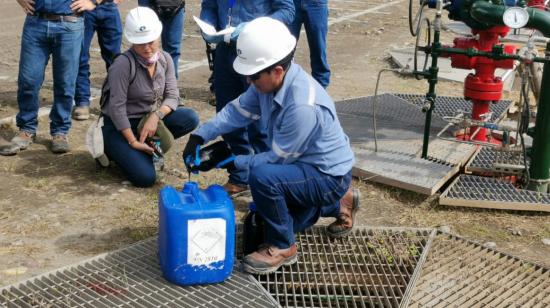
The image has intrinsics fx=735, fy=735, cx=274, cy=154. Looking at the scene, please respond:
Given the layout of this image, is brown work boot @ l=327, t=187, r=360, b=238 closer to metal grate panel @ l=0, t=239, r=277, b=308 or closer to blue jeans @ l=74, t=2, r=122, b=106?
metal grate panel @ l=0, t=239, r=277, b=308

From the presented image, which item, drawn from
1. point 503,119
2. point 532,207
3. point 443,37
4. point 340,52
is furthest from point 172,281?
point 443,37

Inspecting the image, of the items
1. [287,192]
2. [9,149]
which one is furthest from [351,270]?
[9,149]

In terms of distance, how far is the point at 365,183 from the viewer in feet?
17.0

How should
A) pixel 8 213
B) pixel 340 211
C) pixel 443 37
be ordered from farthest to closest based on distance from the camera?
pixel 443 37, pixel 8 213, pixel 340 211

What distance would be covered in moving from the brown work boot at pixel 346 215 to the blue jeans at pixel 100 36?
9.13ft

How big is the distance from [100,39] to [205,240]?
3.43 meters

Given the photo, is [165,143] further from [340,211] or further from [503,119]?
[503,119]

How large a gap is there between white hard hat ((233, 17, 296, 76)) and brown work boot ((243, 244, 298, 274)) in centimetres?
91

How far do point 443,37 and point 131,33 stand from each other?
7.78 metres

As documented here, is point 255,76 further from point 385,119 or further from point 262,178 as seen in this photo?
point 385,119

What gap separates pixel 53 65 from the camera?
18.0ft

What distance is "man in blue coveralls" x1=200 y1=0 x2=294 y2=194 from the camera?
4832 millimetres

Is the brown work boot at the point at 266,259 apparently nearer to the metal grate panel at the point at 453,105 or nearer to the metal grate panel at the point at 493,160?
the metal grate panel at the point at 493,160

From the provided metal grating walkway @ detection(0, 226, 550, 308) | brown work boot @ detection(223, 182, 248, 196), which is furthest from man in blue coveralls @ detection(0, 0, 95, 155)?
metal grating walkway @ detection(0, 226, 550, 308)
